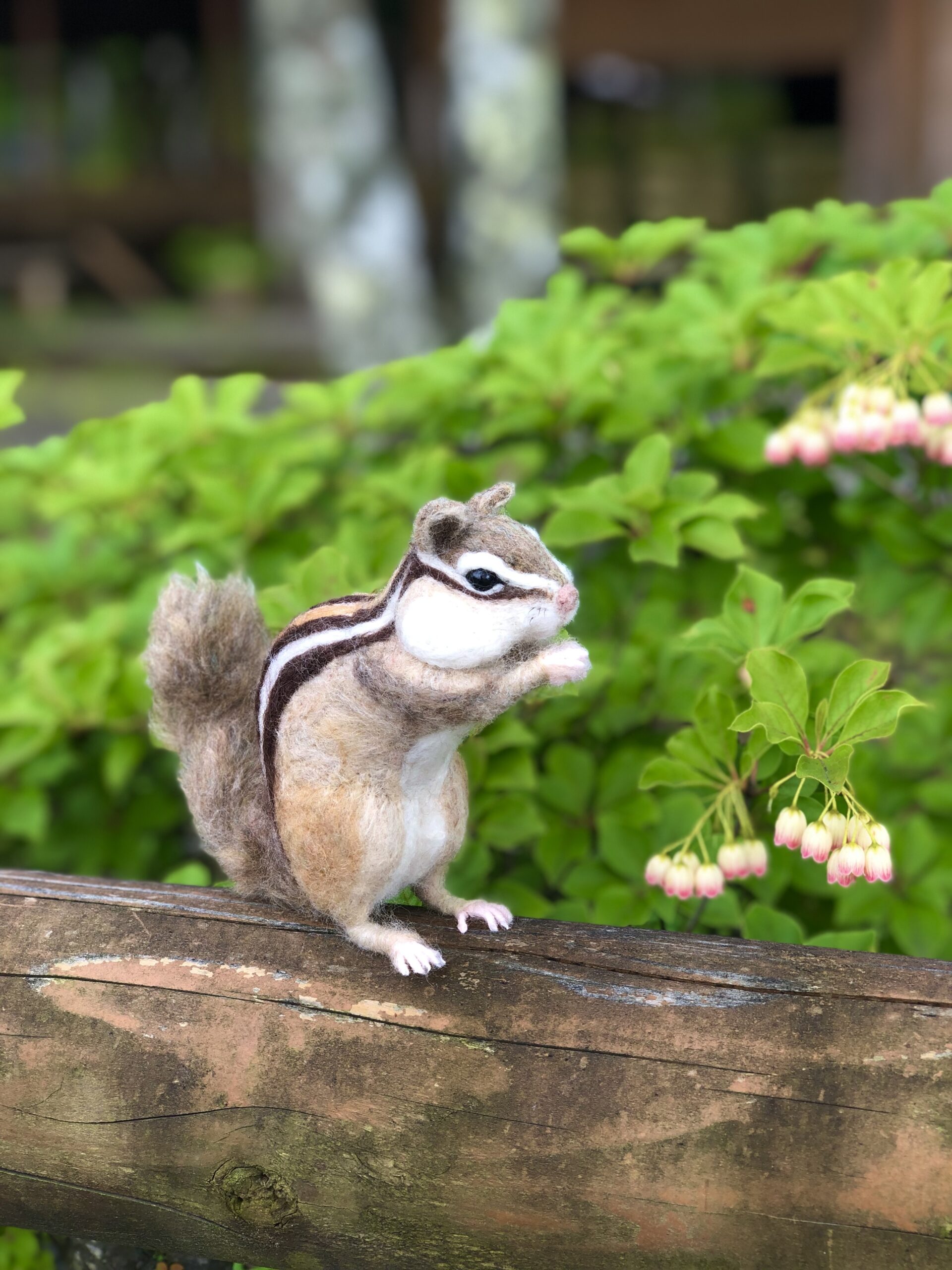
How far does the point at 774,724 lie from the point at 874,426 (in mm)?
621

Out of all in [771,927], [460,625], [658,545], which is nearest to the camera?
[460,625]

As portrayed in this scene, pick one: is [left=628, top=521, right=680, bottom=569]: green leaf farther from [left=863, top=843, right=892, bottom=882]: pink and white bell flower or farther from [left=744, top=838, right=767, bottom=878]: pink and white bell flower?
[left=863, top=843, right=892, bottom=882]: pink and white bell flower

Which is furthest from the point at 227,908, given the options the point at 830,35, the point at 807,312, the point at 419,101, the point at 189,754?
the point at 419,101

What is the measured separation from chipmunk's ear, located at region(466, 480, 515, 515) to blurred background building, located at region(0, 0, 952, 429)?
203 inches

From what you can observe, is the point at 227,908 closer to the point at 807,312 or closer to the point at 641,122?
the point at 807,312

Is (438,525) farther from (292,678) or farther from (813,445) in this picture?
(813,445)

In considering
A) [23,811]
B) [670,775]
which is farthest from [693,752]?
[23,811]

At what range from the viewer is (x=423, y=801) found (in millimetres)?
1557

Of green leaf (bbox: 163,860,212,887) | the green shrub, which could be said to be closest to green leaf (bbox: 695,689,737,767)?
the green shrub

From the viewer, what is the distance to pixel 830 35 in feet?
26.9

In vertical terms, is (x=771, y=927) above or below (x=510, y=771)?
below

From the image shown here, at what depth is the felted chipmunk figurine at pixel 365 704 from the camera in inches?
55.0

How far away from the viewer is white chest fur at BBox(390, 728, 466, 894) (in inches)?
59.5

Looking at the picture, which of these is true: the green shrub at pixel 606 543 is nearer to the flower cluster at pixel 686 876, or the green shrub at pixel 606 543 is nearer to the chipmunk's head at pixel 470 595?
the flower cluster at pixel 686 876
